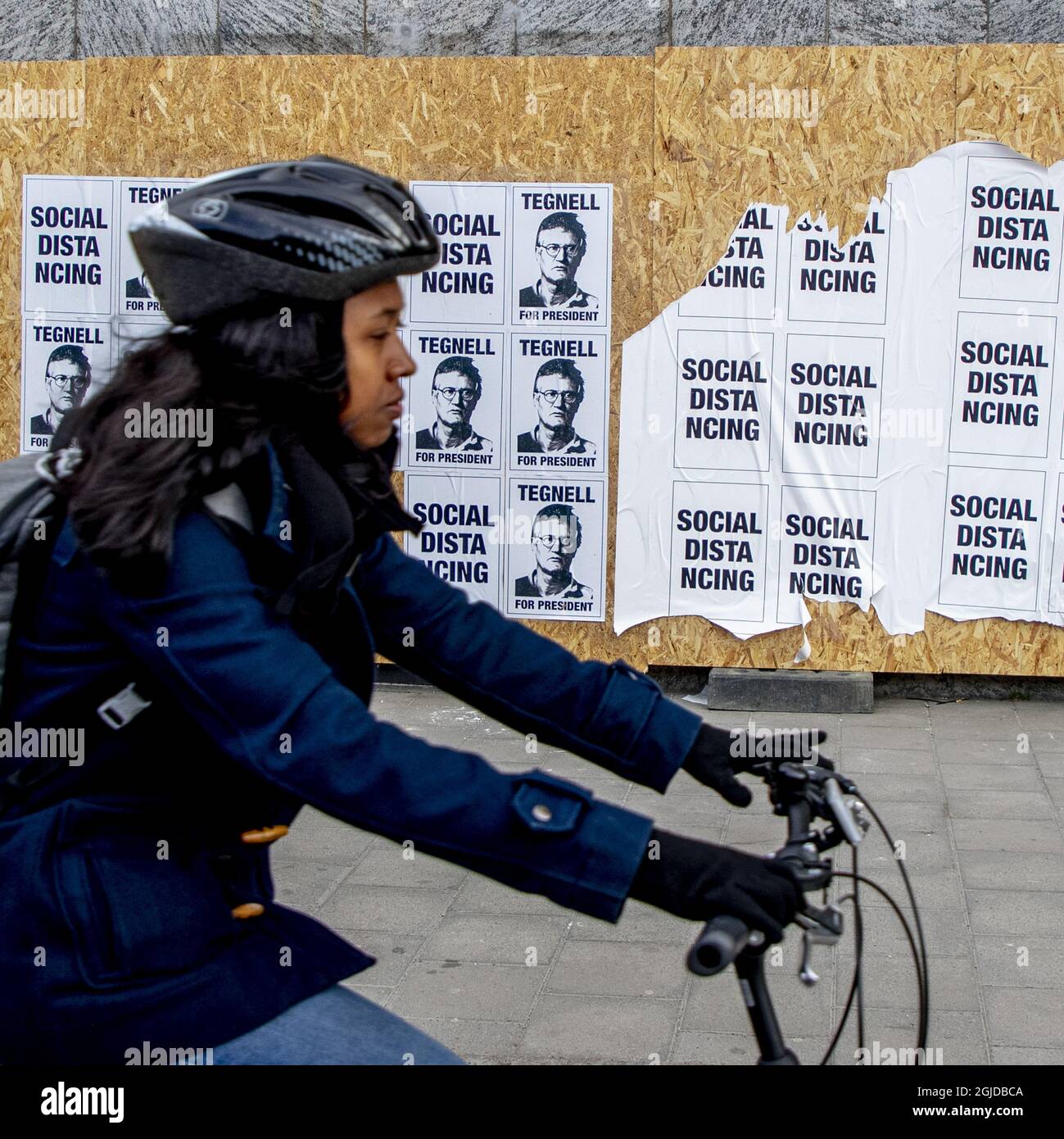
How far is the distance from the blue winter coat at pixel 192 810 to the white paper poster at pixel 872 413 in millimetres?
6205

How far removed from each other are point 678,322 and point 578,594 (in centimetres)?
157

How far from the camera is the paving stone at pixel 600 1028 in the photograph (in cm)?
415

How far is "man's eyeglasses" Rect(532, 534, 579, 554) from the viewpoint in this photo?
8.18 meters

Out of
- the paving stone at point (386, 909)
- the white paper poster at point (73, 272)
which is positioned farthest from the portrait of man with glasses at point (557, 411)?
the paving stone at point (386, 909)

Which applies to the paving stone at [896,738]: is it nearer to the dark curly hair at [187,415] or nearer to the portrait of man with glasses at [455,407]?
the portrait of man with glasses at [455,407]

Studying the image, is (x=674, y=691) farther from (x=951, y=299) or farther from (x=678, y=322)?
(x=951, y=299)

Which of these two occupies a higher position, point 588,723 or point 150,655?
point 150,655

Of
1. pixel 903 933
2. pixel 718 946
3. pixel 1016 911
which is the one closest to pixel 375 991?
pixel 903 933

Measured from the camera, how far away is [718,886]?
178 cm

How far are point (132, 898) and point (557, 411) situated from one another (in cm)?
642

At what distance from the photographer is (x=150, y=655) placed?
1850mm

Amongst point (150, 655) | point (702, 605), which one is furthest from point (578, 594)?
point (150, 655)

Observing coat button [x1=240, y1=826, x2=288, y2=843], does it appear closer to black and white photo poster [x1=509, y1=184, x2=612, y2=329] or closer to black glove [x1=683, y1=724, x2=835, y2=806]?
black glove [x1=683, y1=724, x2=835, y2=806]
